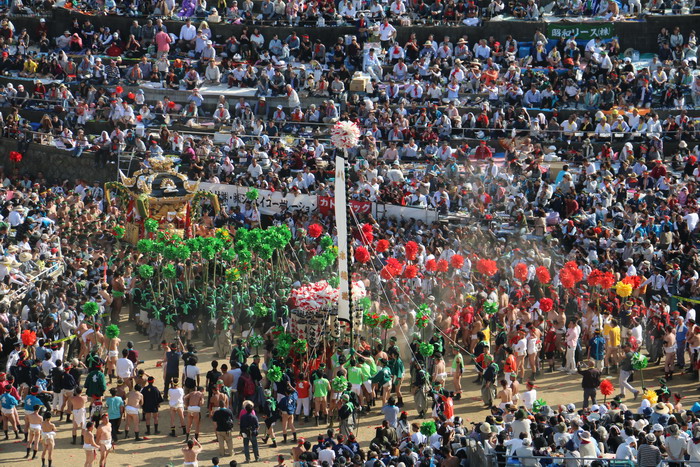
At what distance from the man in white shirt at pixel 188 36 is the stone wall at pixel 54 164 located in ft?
19.3

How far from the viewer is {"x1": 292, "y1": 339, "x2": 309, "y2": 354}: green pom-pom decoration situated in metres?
24.6

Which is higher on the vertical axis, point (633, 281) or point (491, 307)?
point (633, 281)

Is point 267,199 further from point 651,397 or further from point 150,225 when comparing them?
point 651,397

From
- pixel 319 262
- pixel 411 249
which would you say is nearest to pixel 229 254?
pixel 319 262

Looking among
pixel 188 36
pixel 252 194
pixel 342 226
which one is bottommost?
pixel 252 194

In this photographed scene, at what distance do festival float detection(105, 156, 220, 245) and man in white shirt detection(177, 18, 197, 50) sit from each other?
957 cm

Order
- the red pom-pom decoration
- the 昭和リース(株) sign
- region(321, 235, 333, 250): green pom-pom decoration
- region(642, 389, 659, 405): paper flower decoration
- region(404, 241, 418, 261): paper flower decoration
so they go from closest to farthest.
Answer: region(642, 389, 659, 405): paper flower decoration, the red pom-pom decoration, region(404, 241, 418, 261): paper flower decoration, region(321, 235, 333, 250): green pom-pom decoration, the 昭和リース(株) sign

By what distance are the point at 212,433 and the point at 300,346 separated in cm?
221

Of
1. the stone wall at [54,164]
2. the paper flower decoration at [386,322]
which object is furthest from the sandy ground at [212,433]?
the stone wall at [54,164]

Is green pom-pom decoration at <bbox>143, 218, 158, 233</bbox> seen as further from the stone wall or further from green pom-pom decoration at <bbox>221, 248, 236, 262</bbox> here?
the stone wall

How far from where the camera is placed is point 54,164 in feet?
126

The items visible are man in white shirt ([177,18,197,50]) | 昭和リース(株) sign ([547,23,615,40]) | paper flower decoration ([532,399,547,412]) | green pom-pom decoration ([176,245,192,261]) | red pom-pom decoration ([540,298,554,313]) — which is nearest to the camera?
paper flower decoration ([532,399,547,412])

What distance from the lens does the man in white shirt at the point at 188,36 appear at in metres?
41.7

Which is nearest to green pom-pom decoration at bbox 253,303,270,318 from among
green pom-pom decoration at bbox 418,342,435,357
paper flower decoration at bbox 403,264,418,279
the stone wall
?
paper flower decoration at bbox 403,264,418,279
